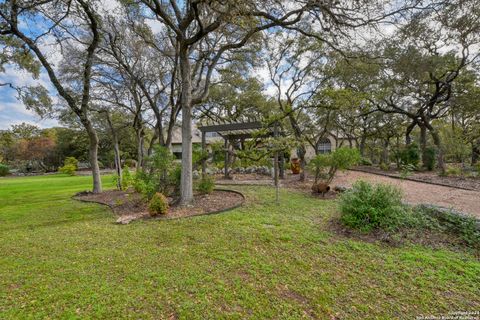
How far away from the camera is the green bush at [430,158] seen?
14.0 meters

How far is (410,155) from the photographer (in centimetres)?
1470

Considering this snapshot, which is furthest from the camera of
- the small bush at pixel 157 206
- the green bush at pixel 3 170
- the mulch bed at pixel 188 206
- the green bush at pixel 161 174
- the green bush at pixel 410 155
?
the green bush at pixel 3 170

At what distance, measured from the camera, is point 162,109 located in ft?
37.7

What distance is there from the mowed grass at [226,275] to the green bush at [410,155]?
14.2 meters

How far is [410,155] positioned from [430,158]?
3.42 feet

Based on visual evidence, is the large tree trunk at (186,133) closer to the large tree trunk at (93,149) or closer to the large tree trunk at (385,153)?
the large tree trunk at (93,149)

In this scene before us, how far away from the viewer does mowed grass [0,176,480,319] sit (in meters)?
2.16

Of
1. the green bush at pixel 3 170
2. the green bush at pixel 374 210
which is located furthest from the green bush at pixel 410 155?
the green bush at pixel 3 170

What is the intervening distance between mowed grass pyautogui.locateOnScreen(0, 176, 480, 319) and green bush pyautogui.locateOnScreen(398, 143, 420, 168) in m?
14.2

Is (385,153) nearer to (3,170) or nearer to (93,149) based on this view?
(93,149)

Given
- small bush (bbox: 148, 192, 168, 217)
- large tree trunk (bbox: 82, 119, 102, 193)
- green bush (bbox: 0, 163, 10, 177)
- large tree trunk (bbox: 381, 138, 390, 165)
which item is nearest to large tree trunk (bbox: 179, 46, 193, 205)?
small bush (bbox: 148, 192, 168, 217)

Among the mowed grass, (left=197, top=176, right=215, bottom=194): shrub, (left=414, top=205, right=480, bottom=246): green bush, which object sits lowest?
the mowed grass

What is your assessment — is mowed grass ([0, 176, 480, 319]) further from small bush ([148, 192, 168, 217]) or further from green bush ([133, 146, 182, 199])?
green bush ([133, 146, 182, 199])

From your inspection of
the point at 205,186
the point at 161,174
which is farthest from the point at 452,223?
the point at 161,174
